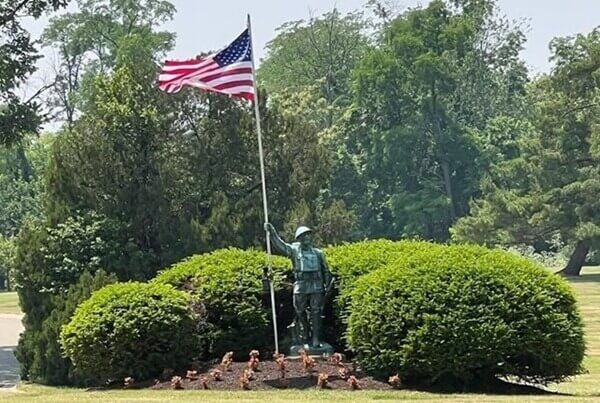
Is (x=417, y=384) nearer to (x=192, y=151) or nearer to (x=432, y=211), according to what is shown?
(x=192, y=151)

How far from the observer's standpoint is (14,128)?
2922cm

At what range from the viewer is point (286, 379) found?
12570 mm

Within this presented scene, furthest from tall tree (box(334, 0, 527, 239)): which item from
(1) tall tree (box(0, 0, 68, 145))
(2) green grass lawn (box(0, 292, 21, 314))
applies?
(1) tall tree (box(0, 0, 68, 145))

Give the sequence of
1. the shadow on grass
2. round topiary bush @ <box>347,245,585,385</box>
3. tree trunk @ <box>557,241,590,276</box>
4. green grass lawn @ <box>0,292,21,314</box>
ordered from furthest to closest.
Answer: tree trunk @ <box>557,241,590,276</box> → green grass lawn @ <box>0,292,21,314</box> → the shadow on grass → round topiary bush @ <box>347,245,585,385</box>

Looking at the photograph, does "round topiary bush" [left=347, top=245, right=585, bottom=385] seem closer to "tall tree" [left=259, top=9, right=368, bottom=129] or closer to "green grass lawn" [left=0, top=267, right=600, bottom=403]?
"green grass lawn" [left=0, top=267, right=600, bottom=403]

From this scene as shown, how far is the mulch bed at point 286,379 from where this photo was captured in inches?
485

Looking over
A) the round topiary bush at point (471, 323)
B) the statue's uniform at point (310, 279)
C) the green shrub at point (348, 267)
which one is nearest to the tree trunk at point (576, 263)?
the green shrub at point (348, 267)

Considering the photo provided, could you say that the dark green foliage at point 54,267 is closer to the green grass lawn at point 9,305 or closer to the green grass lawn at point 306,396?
the green grass lawn at point 306,396

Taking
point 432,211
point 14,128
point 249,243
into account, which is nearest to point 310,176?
point 249,243

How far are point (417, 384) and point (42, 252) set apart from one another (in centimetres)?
1049

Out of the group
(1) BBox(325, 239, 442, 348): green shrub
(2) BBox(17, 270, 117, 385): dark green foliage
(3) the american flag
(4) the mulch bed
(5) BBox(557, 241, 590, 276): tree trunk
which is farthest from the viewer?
(5) BBox(557, 241, 590, 276): tree trunk

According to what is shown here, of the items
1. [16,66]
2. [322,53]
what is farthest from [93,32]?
[16,66]

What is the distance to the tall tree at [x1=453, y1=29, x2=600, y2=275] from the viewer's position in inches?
2026

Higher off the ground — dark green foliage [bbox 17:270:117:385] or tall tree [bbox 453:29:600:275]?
tall tree [bbox 453:29:600:275]
